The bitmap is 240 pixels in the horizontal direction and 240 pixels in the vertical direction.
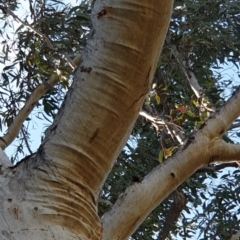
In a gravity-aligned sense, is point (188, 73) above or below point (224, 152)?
above

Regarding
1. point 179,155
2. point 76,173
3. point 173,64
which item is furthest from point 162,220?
point 76,173

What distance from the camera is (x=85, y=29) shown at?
3598 mm

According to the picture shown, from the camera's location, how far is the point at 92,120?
4.14 feet

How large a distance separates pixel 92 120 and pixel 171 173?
2.18 feet

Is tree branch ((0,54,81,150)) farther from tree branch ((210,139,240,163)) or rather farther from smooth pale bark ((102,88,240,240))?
tree branch ((210,139,240,163))

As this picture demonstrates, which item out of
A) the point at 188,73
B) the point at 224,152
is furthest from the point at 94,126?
the point at 188,73

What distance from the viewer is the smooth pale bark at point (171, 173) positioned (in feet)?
5.52

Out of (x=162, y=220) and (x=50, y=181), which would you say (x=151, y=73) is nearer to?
(x=50, y=181)

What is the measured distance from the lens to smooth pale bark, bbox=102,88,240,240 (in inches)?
66.2

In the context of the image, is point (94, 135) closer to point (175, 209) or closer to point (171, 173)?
point (171, 173)

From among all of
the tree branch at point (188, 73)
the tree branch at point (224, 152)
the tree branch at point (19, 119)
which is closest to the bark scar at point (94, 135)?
the tree branch at point (19, 119)

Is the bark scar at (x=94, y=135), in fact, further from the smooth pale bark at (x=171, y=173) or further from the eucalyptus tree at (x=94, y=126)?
the smooth pale bark at (x=171, y=173)

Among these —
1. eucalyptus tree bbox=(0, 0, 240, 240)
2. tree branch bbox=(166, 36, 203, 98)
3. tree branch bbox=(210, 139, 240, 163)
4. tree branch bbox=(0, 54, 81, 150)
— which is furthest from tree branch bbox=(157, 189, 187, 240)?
tree branch bbox=(0, 54, 81, 150)

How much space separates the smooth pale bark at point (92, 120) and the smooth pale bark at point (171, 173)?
36cm
